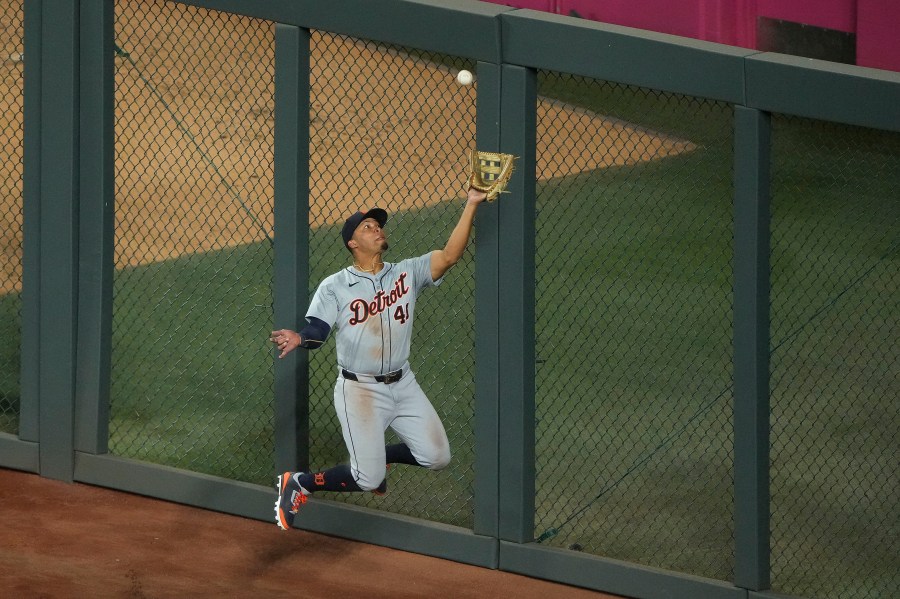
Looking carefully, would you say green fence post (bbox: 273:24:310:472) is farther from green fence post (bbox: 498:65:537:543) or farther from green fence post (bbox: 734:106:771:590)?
green fence post (bbox: 734:106:771:590)

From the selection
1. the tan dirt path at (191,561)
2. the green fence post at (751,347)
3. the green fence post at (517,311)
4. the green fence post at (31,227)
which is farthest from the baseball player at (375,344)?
the green fence post at (31,227)

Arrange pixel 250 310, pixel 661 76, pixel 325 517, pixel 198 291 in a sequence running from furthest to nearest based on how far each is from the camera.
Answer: pixel 198 291, pixel 250 310, pixel 325 517, pixel 661 76

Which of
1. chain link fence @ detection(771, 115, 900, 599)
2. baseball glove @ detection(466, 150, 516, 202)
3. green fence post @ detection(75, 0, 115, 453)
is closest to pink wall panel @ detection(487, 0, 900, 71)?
chain link fence @ detection(771, 115, 900, 599)

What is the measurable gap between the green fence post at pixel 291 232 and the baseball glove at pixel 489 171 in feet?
3.84

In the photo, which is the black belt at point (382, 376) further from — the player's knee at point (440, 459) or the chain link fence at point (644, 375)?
the chain link fence at point (644, 375)

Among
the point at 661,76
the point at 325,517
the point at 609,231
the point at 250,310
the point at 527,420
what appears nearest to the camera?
the point at 661,76

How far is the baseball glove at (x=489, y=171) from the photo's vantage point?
6.92 meters

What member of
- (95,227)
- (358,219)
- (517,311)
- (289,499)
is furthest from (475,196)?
(95,227)

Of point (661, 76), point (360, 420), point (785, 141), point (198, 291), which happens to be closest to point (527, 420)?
point (360, 420)

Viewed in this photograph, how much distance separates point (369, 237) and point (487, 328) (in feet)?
2.76

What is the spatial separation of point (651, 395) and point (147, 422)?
3.37 meters

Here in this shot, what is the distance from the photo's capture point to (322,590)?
7160 millimetres

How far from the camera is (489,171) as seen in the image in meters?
7.00

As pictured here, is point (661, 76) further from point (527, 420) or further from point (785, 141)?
point (785, 141)
